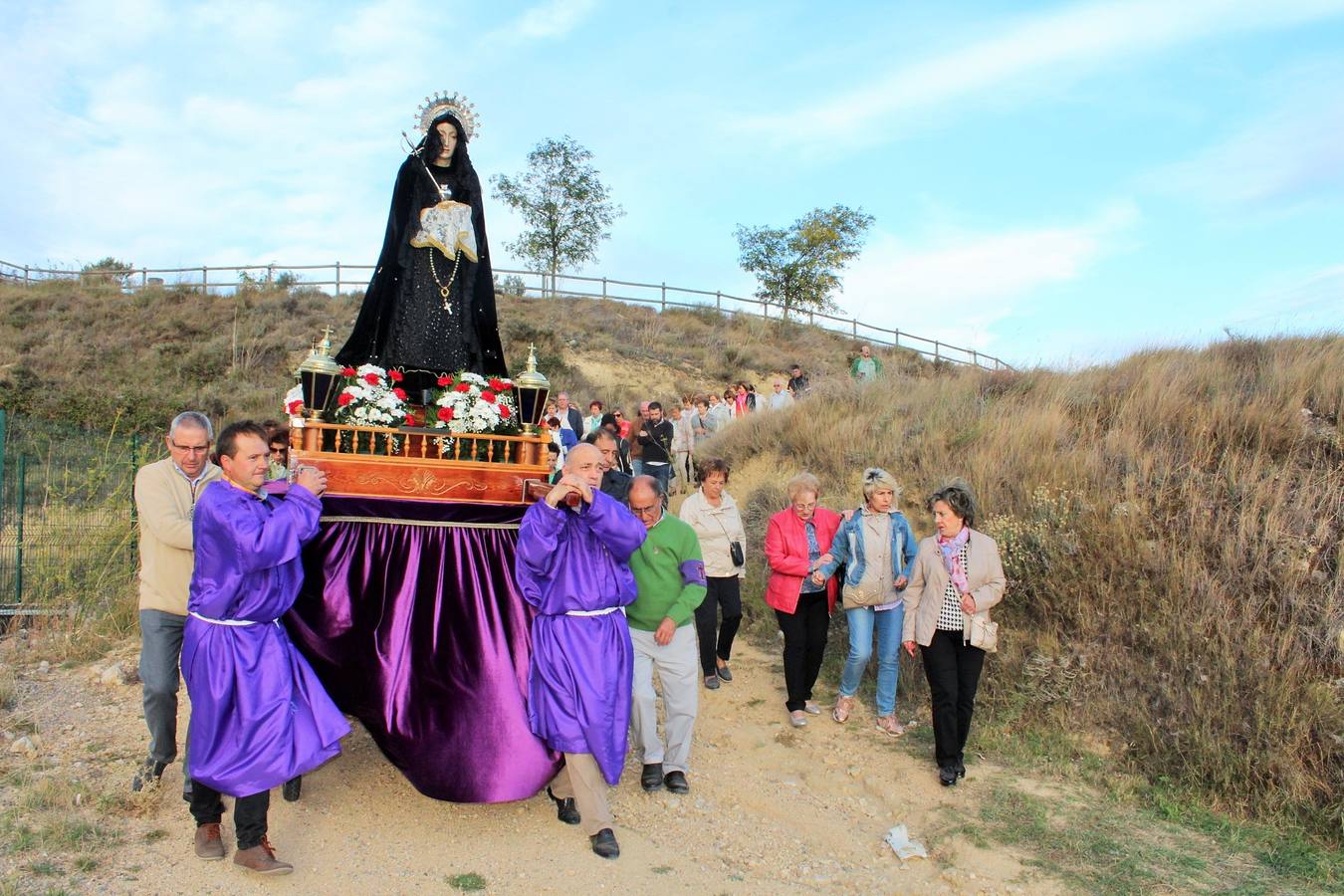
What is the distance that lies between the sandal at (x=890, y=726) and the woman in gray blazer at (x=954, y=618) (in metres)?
0.76

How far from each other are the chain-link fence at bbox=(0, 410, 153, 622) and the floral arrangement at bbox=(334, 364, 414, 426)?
453cm

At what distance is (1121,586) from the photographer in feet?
21.8

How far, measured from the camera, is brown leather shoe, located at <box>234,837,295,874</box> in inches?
164

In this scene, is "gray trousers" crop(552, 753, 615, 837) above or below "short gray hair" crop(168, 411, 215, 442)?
below

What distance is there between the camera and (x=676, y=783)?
5.64 metres

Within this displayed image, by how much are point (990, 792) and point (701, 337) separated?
2338 cm

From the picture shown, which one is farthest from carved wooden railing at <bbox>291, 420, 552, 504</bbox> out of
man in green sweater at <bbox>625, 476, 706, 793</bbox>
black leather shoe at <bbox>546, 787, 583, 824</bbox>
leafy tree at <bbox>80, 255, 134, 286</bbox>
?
leafy tree at <bbox>80, 255, 134, 286</bbox>

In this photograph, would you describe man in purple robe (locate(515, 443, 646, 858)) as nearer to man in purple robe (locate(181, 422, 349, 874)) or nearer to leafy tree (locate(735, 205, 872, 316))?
man in purple robe (locate(181, 422, 349, 874))

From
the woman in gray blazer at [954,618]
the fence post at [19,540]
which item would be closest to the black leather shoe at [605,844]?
the woman in gray blazer at [954,618]

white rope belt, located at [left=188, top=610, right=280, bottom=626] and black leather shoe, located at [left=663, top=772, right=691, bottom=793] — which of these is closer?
white rope belt, located at [left=188, top=610, right=280, bottom=626]

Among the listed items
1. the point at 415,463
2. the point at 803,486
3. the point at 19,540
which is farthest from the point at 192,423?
the point at 19,540

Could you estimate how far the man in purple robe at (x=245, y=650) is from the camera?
4.04 metres

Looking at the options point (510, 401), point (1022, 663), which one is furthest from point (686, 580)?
point (1022, 663)

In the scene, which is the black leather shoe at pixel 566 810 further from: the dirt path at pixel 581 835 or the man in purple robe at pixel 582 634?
the man in purple robe at pixel 582 634
